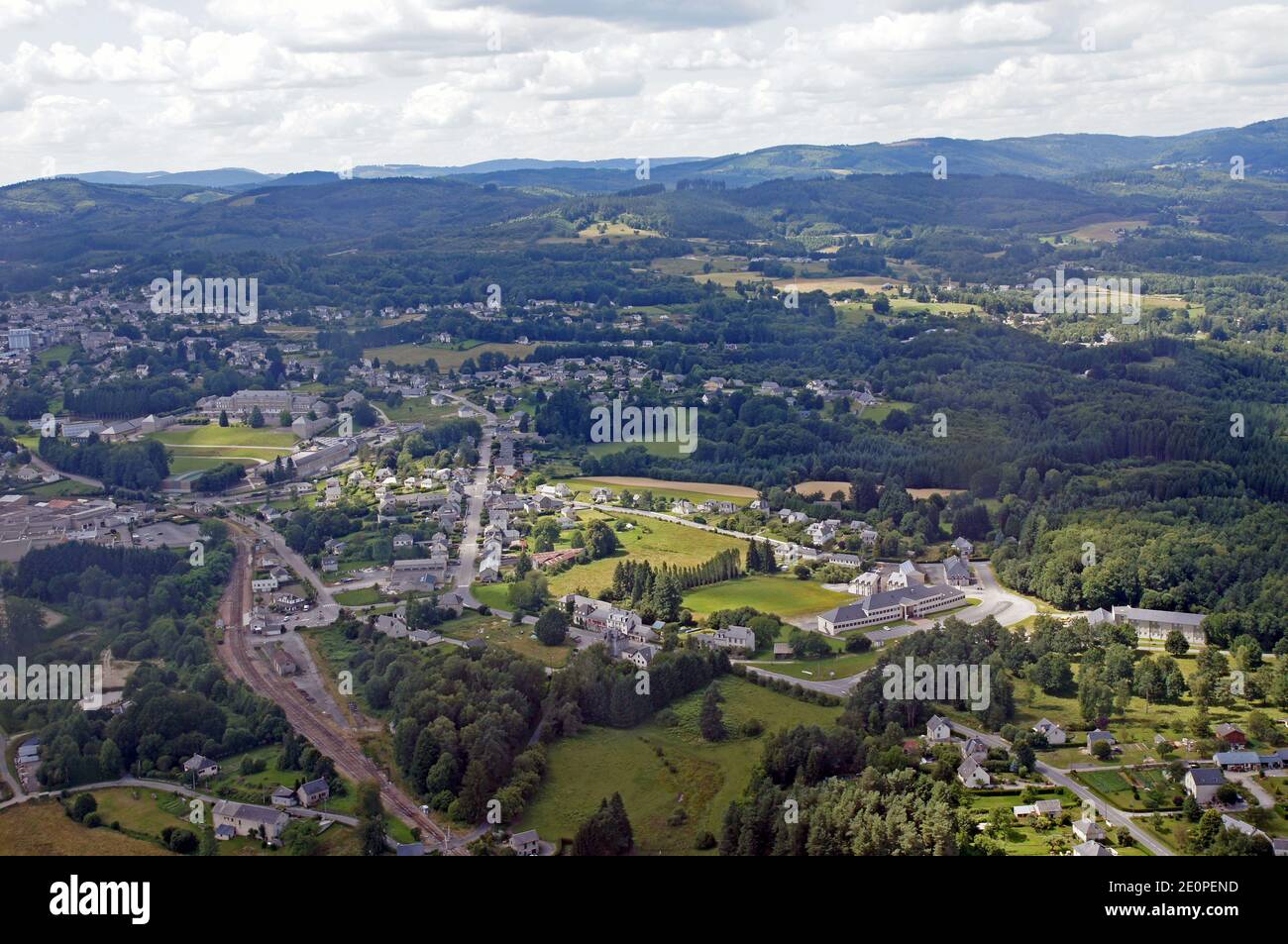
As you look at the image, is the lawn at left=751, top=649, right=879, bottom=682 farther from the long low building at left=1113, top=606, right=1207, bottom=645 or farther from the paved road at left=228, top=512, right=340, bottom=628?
the paved road at left=228, top=512, right=340, bottom=628

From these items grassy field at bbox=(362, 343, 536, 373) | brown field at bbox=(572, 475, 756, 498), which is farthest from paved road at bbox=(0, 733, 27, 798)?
grassy field at bbox=(362, 343, 536, 373)

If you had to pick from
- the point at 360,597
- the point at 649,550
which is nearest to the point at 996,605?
the point at 649,550

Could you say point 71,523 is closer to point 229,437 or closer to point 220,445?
point 220,445

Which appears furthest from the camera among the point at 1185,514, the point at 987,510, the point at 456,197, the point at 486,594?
the point at 456,197

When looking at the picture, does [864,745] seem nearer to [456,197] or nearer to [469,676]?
[469,676]
